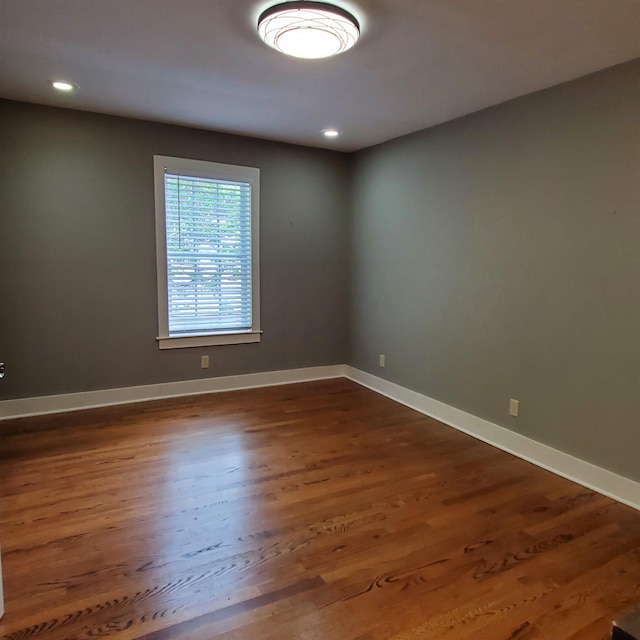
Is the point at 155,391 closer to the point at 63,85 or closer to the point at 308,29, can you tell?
the point at 63,85

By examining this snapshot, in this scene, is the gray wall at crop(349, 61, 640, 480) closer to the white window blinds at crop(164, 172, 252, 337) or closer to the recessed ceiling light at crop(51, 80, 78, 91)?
the white window blinds at crop(164, 172, 252, 337)

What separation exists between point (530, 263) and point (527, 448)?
1.26 metres

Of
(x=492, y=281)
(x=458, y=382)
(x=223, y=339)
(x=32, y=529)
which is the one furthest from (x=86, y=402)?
(x=492, y=281)

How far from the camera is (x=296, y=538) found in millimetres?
2229

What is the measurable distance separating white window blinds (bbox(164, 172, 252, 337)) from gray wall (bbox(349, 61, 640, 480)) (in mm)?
1417

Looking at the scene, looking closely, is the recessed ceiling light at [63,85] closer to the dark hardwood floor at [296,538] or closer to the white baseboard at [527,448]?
the dark hardwood floor at [296,538]

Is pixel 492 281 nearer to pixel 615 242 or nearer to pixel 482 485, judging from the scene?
pixel 615 242

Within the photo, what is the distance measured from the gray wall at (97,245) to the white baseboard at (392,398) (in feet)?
0.29

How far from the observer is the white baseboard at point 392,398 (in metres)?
2.78

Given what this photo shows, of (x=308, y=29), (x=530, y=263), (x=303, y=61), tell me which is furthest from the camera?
(x=530, y=263)

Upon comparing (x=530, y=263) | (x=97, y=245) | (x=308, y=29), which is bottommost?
(x=530, y=263)

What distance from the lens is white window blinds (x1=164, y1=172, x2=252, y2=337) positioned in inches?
166

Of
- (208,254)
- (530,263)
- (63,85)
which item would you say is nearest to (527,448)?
(530,263)

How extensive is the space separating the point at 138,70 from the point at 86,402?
→ 2676mm
